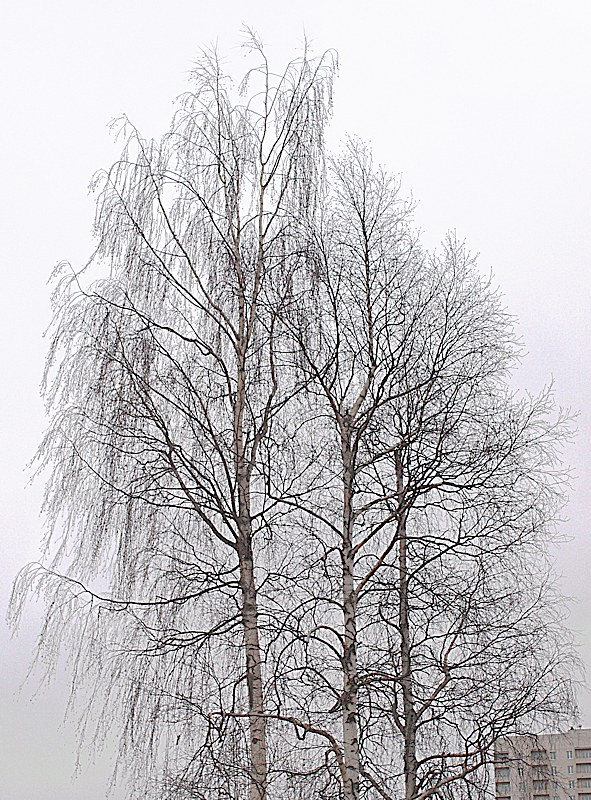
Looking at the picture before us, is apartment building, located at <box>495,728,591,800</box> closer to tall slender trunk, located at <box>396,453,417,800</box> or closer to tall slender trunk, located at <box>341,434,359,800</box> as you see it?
tall slender trunk, located at <box>396,453,417,800</box>

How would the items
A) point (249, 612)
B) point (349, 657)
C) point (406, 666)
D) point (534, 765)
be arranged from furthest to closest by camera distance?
point (406, 666)
point (534, 765)
point (349, 657)
point (249, 612)

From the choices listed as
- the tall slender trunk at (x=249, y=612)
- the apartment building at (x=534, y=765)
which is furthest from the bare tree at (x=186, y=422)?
the apartment building at (x=534, y=765)

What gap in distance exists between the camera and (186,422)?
8.85m

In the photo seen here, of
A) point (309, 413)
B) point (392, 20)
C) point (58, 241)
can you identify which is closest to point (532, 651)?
point (309, 413)

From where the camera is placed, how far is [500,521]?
374 inches

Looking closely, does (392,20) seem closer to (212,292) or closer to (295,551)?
(212,292)

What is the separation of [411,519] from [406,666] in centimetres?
155

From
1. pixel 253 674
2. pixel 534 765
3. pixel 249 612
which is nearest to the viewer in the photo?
pixel 253 674

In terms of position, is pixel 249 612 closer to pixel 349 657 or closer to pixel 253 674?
pixel 253 674

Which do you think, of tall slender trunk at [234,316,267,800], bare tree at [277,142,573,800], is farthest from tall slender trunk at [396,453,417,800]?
tall slender trunk at [234,316,267,800]

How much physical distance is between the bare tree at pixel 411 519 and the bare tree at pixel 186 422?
0.49 meters

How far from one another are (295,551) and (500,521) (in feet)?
6.21

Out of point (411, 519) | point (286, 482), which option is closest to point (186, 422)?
point (286, 482)

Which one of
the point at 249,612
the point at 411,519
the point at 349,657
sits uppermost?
the point at 411,519
